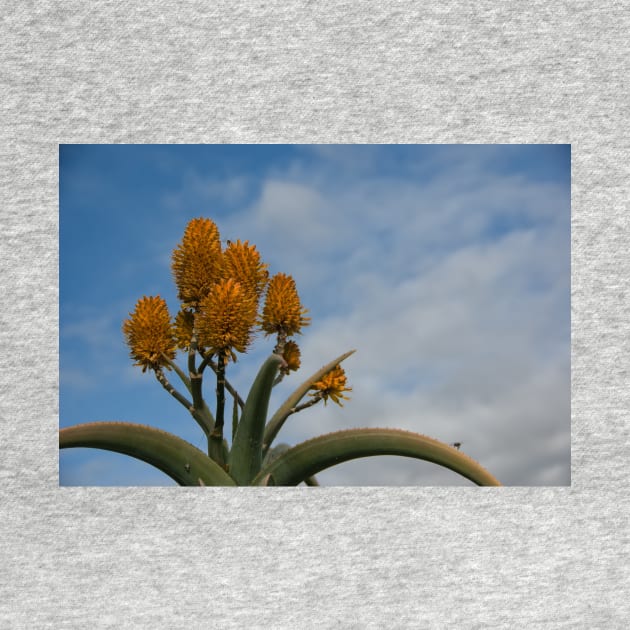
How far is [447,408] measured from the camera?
1.98 m

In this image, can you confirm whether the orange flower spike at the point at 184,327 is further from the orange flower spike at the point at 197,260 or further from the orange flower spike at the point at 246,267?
the orange flower spike at the point at 246,267

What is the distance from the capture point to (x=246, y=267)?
1.96 m

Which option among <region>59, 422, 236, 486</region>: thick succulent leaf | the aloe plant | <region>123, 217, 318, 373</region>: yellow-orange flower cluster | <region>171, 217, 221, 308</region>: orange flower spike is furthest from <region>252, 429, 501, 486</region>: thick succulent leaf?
<region>171, 217, 221, 308</region>: orange flower spike

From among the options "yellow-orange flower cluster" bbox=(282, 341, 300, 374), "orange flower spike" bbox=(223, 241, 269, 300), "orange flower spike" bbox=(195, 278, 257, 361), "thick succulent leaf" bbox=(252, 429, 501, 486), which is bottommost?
"thick succulent leaf" bbox=(252, 429, 501, 486)

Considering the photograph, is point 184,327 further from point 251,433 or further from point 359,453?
point 359,453

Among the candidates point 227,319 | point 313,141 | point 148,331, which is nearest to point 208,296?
point 227,319

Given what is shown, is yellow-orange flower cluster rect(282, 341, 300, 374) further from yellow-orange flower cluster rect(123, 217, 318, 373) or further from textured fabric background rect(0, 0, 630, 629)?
textured fabric background rect(0, 0, 630, 629)

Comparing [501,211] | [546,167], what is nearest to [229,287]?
[501,211]

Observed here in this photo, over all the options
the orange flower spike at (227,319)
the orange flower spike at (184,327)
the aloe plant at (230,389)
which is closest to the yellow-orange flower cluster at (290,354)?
the aloe plant at (230,389)

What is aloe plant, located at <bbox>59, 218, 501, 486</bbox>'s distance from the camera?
1976 mm

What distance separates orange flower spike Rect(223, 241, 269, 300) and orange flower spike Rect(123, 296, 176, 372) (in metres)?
0.21

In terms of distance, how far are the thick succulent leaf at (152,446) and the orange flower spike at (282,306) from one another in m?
0.42

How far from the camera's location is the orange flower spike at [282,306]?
1.98 m

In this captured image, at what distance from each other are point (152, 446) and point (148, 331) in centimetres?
32
